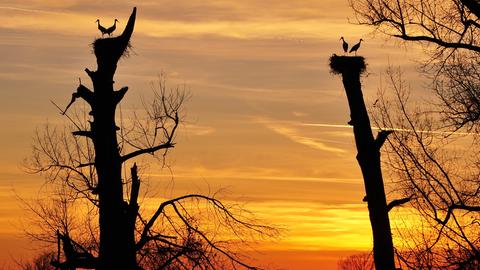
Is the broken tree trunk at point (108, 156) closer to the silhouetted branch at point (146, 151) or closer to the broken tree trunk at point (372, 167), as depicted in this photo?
the silhouetted branch at point (146, 151)

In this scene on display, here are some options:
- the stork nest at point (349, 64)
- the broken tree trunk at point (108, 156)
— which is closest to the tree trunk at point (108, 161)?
the broken tree trunk at point (108, 156)

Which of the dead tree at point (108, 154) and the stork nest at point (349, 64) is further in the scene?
the stork nest at point (349, 64)

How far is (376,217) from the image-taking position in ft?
44.5

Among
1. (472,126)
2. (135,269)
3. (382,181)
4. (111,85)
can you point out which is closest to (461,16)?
(472,126)

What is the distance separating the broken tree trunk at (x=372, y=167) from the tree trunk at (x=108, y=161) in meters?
4.38

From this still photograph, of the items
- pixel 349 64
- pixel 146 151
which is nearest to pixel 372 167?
pixel 349 64

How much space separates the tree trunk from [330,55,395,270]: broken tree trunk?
14.4 feet

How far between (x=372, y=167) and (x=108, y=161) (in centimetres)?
495

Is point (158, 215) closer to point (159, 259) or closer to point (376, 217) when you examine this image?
point (159, 259)

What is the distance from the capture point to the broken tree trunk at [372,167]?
44.3 feet

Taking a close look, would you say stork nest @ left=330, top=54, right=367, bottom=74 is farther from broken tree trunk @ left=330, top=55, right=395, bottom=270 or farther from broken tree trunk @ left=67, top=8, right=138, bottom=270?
broken tree trunk @ left=67, top=8, right=138, bottom=270

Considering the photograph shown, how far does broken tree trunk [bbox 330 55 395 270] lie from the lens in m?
13.5

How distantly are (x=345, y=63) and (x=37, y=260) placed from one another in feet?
79.3

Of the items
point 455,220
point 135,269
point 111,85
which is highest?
point 111,85
